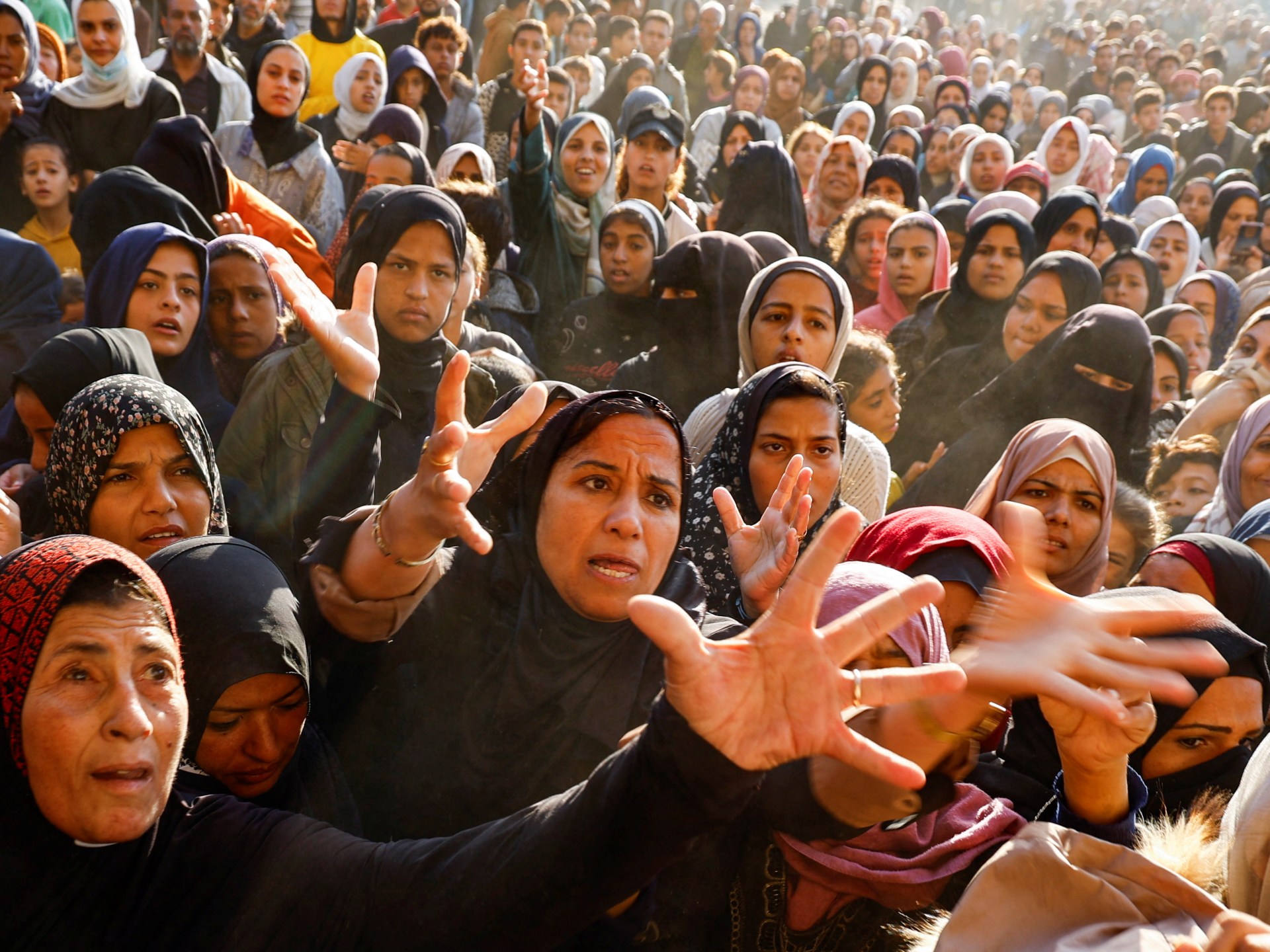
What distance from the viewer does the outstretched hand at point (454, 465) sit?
1.95 m

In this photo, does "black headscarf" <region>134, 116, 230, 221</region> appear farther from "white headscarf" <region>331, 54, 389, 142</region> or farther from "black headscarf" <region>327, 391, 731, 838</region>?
"black headscarf" <region>327, 391, 731, 838</region>

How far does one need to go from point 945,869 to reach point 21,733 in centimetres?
143

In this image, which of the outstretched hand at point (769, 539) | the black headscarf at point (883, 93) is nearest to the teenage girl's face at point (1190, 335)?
the outstretched hand at point (769, 539)

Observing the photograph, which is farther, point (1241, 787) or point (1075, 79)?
point (1075, 79)

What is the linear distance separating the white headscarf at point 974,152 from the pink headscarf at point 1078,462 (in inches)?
213

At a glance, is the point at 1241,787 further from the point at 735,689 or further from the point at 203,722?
the point at 203,722

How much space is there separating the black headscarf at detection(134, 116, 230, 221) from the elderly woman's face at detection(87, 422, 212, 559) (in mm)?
2386

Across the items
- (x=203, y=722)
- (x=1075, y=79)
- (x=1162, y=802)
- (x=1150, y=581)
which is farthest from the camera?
(x=1075, y=79)

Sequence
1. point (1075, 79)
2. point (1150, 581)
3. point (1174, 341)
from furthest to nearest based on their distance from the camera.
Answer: point (1075, 79) < point (1174, 341) < point (1150, 581)

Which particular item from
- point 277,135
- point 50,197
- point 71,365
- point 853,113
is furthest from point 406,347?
point 853,113

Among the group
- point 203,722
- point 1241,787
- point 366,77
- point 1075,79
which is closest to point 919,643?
point 1241,787

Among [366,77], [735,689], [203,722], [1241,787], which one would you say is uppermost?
[366,77]

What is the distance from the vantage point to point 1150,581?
106 inches

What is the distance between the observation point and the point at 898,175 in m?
6.83
